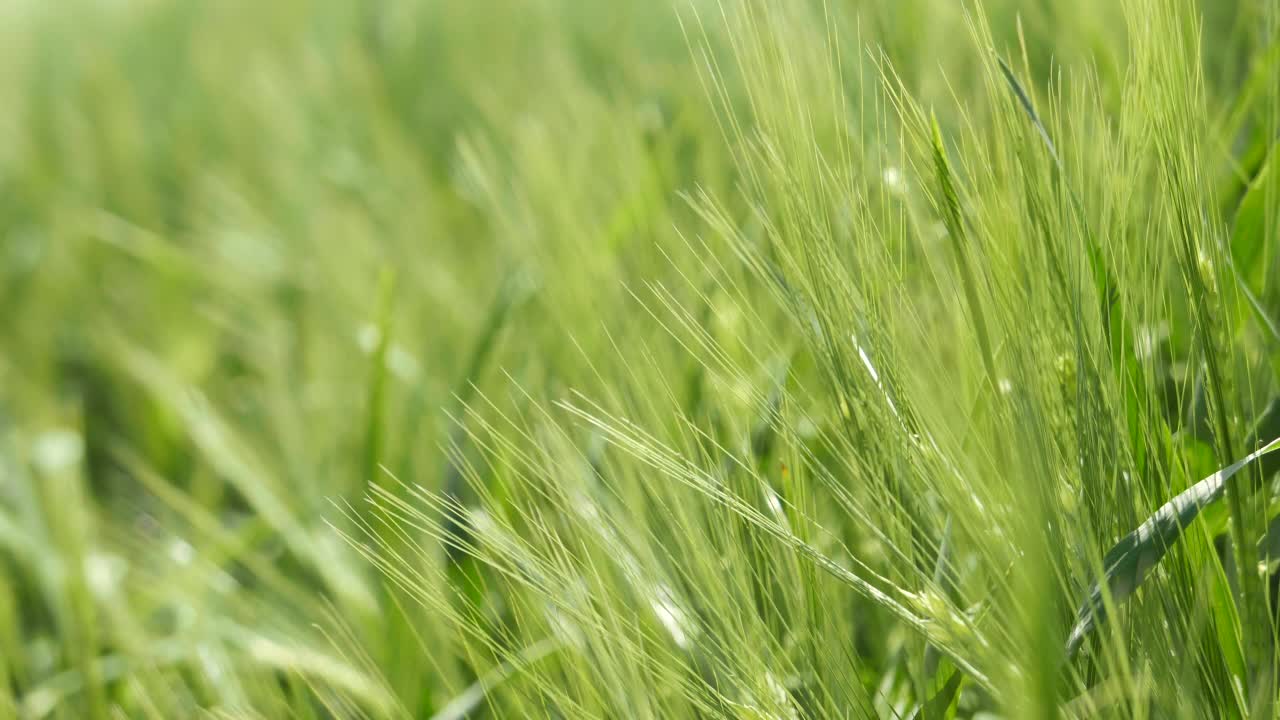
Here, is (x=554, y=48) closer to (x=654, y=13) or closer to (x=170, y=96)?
(x=654, y=13)

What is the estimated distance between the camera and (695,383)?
735mm

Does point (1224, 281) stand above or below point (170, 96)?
below

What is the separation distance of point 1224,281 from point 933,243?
15 centimetres

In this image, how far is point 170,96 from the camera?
2.25 meters

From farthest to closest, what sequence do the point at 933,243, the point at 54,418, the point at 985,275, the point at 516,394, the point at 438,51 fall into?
the point at 438,51 → the point at 54,418 → the point at 516,394 → the point at 933,243 → the point at 985,275

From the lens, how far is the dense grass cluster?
0.36 meters

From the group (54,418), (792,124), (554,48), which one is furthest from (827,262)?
(54,418)

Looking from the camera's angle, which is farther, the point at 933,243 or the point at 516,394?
the point at 516,394

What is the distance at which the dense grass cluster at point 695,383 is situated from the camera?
357 millimetres

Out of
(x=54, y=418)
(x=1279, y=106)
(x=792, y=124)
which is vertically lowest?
(x=54, y=418)

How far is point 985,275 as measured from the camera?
353mm

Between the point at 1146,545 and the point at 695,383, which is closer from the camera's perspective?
the point at 1146,545

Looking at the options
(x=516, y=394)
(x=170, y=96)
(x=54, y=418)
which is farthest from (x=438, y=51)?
(x=516, y=394)

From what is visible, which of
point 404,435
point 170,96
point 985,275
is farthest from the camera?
point 170,96
